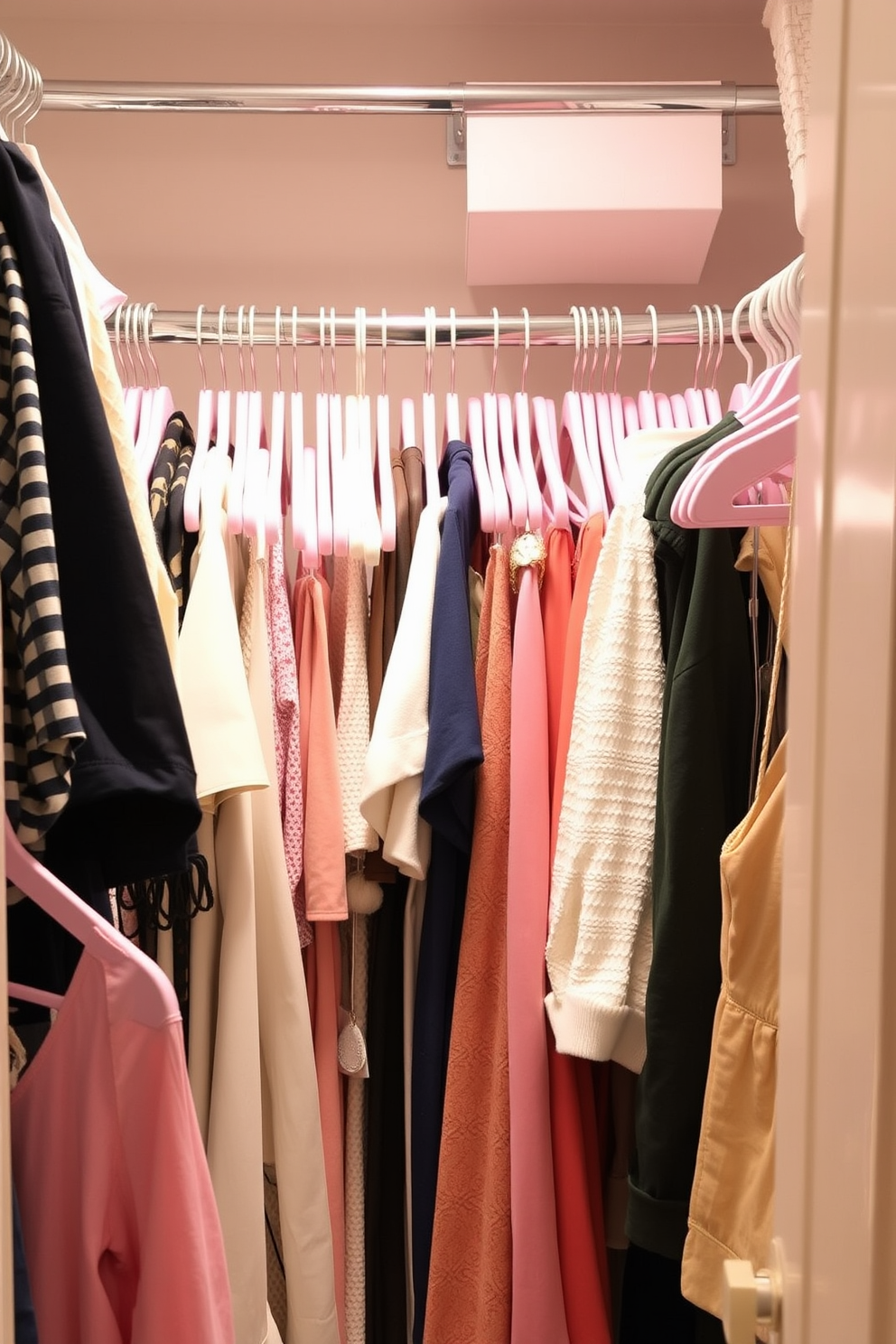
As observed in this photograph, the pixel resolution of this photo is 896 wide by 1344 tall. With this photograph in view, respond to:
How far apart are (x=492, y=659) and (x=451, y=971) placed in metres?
0.36

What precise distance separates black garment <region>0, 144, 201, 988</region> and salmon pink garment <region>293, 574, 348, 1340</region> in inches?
22.1

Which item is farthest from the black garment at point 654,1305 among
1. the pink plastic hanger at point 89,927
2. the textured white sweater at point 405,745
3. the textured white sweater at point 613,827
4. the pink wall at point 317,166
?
the pink wall at point 317,166

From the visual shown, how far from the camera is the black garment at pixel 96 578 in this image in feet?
2.54

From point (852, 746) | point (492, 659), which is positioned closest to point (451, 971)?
point (492, 659)

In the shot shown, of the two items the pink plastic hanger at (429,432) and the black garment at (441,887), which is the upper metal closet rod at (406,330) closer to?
the pink plastic hanger at (429,432)

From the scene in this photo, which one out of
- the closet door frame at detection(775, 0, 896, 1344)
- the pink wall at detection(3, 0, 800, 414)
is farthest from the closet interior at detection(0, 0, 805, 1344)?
the closet door frame at detection(775, 0, 896, 1344)

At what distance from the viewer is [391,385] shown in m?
2.07

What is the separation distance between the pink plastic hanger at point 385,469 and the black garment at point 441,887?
7 centimetres

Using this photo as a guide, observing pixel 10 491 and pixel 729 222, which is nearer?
pixel 10 491

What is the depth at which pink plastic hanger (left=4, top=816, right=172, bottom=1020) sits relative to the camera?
0.77m

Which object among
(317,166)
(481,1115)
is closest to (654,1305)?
(481,1115)

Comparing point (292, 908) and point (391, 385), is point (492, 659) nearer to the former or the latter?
point (292, 908)

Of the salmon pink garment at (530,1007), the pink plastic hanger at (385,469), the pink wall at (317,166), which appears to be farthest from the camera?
the pink wall at (317,166)

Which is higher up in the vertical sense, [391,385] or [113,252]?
[113,252]
